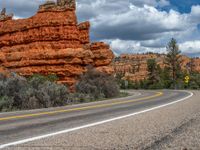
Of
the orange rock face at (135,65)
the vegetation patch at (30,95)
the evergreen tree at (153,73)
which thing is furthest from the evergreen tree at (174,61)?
the vegetation patch at (30,95)

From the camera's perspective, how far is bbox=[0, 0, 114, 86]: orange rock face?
139 feet

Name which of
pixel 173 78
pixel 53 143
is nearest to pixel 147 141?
pixel 53 143

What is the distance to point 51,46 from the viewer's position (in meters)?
43.4

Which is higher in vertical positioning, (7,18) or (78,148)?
(7,18)

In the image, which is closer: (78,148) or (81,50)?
(78,148)

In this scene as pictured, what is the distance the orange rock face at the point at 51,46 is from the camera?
42.4 m

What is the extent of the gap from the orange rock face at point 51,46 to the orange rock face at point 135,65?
239 feet

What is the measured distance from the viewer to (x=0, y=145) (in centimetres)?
731

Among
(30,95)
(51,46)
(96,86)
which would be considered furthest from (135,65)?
(30,95)

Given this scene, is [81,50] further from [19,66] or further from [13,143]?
[13,143]

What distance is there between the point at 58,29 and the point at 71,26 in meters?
1.77

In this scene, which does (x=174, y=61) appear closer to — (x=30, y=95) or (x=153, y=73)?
(x=153, y=73)

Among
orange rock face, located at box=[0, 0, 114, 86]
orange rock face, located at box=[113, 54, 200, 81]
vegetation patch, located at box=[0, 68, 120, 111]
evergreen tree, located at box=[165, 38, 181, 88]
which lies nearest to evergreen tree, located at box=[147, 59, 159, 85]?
evergreen tree, located at box=[165, 38, 181, 88]

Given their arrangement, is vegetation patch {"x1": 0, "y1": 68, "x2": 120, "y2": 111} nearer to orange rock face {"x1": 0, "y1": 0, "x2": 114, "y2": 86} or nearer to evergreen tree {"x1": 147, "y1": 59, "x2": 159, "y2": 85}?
orange rock face {"x1": 0, "y1": 0, "x2": 114, "y2": 86}
